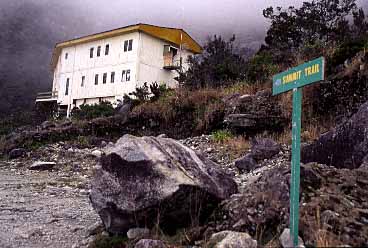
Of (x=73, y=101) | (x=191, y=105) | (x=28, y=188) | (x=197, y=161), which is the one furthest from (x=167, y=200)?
(x=73, y=101)

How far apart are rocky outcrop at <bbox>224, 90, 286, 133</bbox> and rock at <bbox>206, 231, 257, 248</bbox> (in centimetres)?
808

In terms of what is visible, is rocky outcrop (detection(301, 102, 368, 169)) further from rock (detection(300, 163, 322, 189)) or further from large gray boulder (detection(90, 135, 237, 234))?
large gray boulder (detection(90, 135, 237, 234))

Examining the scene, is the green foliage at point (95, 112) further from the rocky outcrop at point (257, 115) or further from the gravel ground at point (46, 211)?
the rocky outcrop at point (257, 115)

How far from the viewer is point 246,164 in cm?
939

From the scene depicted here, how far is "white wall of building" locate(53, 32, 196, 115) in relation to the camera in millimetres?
34562

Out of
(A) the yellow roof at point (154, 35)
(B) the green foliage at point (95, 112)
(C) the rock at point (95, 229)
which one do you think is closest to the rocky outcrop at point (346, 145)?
(C) the rock at point (95, 229)

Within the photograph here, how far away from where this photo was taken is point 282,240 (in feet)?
12.2

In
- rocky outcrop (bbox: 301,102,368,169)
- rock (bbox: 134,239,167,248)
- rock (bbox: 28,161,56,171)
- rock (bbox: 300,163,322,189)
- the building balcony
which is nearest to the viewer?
rock (bbox: 134,239,167,248)

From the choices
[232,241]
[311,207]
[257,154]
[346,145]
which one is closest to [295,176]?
[311,207]

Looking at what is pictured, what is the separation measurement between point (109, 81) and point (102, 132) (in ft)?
62.3

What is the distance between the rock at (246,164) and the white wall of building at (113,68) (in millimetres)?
24870

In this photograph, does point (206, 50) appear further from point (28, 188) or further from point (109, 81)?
point (28, 188)

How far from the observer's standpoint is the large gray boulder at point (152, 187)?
4660 mm

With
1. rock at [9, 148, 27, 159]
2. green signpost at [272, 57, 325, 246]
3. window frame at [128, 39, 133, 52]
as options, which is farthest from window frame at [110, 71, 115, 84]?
green signpost at [272, 57, 325, 246]
